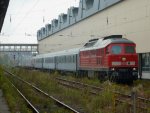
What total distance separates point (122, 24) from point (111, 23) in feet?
11.2

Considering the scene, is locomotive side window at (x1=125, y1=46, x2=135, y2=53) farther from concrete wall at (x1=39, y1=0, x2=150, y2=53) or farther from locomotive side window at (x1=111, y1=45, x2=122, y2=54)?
concrete wall at (x1=39, y1=0, x2=150, y2=53)

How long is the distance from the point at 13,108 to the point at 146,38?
70.8 ft

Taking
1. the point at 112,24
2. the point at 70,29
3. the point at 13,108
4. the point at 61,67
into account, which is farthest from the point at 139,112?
the point at 70,29

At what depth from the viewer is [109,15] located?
143ft

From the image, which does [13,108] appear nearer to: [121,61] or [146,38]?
[121,61]

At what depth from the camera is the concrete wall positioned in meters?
33.9

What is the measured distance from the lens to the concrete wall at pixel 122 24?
111ft

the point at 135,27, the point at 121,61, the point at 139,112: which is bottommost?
the point at 139,112

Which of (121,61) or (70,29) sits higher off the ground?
(70,29)

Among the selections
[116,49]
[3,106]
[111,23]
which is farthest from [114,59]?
[111,23]

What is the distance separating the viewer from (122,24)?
128ft

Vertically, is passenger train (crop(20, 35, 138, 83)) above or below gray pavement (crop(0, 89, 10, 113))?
above

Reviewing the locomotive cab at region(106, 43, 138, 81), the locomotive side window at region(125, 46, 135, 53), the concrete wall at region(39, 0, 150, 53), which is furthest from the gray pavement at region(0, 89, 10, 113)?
the concrete wall at region(39, 0, 150, 53)

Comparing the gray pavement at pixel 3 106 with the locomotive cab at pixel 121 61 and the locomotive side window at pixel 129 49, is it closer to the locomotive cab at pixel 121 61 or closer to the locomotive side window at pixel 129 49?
the locomotive cab at pixel 121 61
